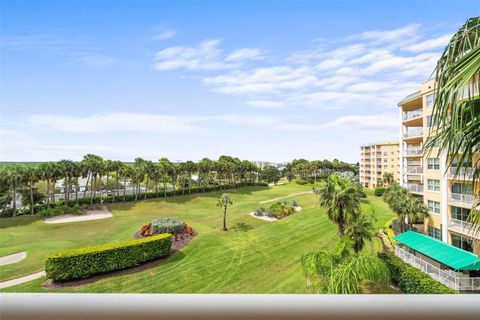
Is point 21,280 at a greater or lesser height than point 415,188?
lesser

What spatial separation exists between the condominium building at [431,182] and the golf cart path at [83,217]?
747 inches

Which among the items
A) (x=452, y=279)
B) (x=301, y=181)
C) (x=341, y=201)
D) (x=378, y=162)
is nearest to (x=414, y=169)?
(x=341, y=201)

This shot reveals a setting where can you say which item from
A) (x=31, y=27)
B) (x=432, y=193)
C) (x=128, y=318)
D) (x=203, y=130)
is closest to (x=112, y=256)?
(x=31, y=27)

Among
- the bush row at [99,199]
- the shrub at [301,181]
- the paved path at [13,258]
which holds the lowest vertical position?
the paved path at [13,258]

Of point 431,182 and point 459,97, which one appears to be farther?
point 431,182

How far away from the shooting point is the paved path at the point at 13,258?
12.1 metres

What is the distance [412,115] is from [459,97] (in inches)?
597

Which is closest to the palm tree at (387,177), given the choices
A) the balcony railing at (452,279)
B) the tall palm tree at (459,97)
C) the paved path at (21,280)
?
the balcony railing at (452,279)

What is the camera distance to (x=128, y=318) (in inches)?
30.8

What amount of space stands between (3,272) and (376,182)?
3378cm

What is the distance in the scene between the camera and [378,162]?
114ft

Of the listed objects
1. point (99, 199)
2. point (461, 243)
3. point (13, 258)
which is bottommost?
point (13, 258)

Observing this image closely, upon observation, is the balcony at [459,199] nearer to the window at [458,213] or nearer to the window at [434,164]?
the window at [458,213]

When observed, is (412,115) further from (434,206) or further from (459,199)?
(459,199)
